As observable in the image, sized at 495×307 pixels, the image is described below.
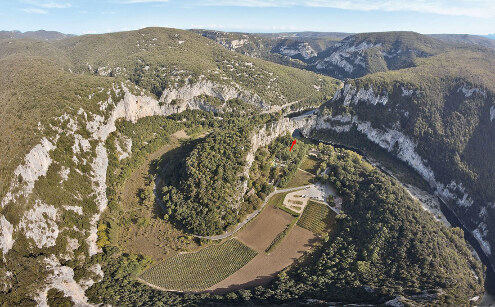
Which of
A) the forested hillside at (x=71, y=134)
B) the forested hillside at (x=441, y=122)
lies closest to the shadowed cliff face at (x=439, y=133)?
the forested hillside at (x=441, y=122)

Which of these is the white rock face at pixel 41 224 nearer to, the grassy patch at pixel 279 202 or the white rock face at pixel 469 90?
the grassy patch at pixel 279 202

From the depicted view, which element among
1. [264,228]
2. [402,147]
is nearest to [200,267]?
[264,228]

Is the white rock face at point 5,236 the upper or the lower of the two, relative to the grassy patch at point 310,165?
lower

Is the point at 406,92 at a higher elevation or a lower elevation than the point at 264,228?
higher

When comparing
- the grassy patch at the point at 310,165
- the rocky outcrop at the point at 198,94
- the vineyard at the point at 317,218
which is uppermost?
the rocky outcrop at the point at 198,94

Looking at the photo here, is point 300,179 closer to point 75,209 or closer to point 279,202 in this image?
point 279,202

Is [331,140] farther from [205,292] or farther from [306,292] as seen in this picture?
[205,292]

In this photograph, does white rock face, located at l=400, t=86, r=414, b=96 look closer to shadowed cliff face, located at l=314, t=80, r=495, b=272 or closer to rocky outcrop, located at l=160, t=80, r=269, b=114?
→ shadowed cliff face, located at l=314, t=80, r=495, b=272
